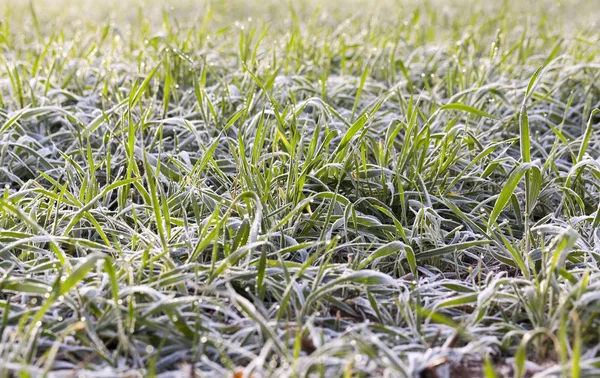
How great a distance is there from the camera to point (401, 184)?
1.72 metres

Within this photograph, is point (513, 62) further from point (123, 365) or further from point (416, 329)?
point (123, 365)

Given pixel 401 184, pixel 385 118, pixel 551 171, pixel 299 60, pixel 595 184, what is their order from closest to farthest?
pixel 401 184 < pixel 595 184 < pixel 551 171 < pixel 385 118 < pixel 299 60

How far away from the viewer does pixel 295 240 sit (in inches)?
61.1

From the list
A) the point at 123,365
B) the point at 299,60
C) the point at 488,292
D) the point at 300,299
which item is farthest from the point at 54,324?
the point at 299,60

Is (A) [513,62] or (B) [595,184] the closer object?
(B) [595,184]

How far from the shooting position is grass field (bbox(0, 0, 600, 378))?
119 centimetres

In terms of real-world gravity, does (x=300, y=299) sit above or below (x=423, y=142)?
below

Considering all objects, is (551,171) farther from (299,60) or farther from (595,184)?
(299,60)

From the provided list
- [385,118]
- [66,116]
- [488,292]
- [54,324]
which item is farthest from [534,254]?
[66,116]

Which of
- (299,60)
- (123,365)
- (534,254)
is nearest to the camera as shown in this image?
(123,365)

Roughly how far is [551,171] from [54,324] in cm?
145

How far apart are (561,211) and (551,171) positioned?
0.20 meters

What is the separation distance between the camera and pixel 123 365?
116 centimetres

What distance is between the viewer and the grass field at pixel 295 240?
1186mm
